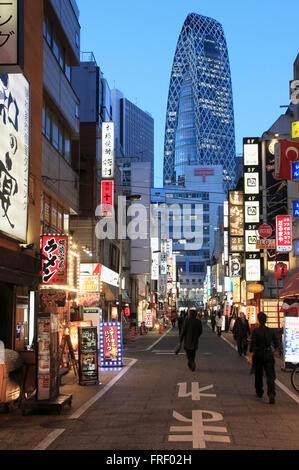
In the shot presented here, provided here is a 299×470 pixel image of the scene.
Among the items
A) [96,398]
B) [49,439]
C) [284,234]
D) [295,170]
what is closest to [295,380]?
[96,398]

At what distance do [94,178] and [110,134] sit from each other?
3195 mm

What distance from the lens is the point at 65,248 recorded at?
21.7 m

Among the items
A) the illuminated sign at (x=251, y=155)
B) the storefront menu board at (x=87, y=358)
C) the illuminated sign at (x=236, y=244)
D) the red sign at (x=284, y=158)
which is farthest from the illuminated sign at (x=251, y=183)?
the storefront menu board at (x=87, y=358)

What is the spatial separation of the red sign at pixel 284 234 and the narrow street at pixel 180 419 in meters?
14.9

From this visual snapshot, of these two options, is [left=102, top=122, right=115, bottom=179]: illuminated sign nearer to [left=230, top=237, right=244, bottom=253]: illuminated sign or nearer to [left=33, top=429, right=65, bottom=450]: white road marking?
[left=230, top=237, right=244, bottom=253]: illuminated sign

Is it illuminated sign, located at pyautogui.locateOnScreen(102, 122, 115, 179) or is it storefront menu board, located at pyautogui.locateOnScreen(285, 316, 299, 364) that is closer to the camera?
storefront menu board, located at pyautogui.locateOnScreen(285, 316, 299, 364)

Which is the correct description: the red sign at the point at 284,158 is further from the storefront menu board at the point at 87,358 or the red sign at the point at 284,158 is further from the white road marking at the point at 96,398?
the storefront menu board at the point at 87,358

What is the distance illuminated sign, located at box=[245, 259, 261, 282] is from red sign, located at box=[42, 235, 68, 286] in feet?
71.5

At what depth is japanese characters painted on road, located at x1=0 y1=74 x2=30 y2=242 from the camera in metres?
13.9

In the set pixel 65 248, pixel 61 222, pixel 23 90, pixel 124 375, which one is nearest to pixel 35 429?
pixel 124 375

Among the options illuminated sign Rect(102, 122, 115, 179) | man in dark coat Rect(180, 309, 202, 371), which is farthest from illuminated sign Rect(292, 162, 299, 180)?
illuminated sign Rect(102, 122, 115, 179)

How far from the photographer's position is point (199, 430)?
9.14 m

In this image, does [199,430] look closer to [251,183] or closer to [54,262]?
[54,262]

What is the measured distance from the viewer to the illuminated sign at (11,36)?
9.05 metres
